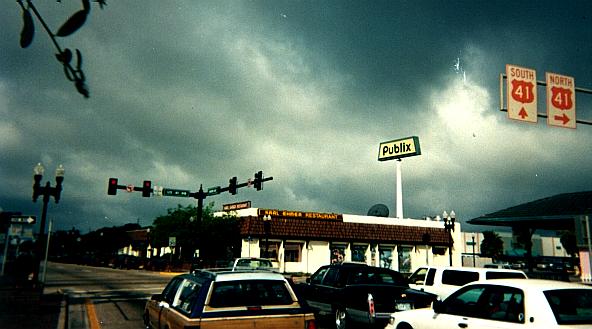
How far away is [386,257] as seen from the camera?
5066 centimetres

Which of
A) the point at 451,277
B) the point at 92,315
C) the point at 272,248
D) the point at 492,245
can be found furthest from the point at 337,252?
the point at 492,245

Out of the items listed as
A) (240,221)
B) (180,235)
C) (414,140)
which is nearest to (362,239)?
(240,221)

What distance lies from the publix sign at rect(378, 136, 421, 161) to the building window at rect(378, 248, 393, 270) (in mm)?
21069

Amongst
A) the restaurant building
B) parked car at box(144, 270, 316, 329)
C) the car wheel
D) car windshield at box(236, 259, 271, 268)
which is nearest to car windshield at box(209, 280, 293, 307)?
parked car at box(144, 270, 316, 329)

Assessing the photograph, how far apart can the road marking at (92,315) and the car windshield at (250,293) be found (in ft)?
21.3

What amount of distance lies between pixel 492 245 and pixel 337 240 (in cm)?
6604

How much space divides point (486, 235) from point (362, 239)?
63.9 metres

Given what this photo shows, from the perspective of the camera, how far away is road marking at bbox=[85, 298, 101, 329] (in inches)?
459

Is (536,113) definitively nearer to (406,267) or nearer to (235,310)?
(235,310)

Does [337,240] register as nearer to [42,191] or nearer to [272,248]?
[272,248]

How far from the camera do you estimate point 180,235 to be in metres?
44.7

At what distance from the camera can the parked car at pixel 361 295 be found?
10281 millimetres

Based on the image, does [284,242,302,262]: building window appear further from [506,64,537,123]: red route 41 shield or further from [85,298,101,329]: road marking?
[506,64,537,123]: red route 41 shield

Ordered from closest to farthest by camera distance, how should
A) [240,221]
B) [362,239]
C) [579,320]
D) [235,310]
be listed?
[579,320] < [235,310] < [240,221] < [362,239]
